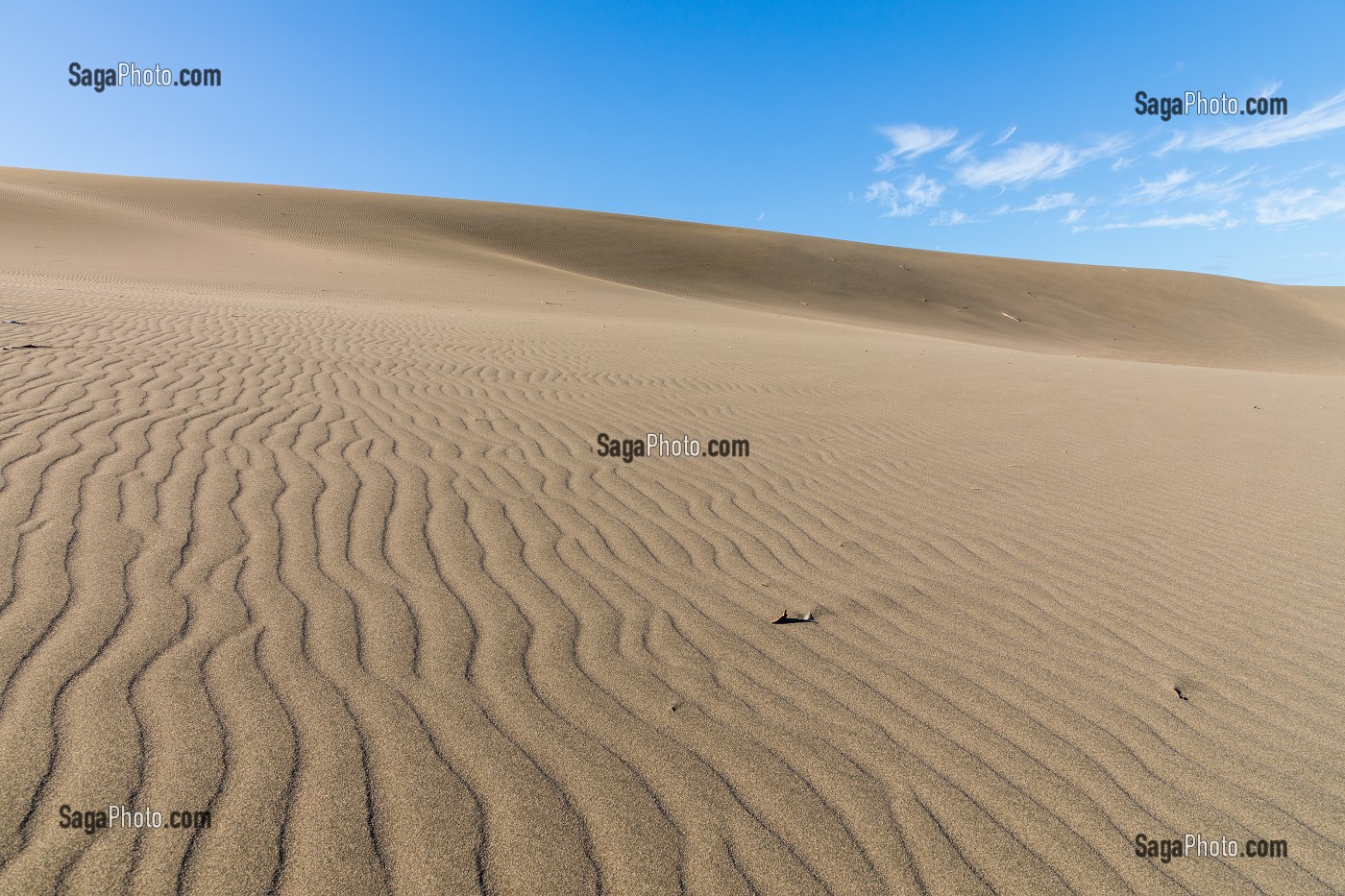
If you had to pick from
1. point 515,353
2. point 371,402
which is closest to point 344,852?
point 371,402

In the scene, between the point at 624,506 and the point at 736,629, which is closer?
the point at 736,629

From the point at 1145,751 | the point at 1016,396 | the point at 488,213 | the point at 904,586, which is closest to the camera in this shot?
the point at 1145,751

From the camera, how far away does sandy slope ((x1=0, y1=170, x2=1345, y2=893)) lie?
2.25m

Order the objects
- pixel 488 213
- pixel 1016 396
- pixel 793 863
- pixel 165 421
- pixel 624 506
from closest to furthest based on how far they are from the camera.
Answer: pixel 793 863 < pixel 624 506 < pixel 165 421 < pixel 1016 396 < pixel 488 213

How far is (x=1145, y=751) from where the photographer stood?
282 cm

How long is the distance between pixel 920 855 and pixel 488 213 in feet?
146

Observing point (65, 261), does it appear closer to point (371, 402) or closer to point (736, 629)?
point (371, 402)

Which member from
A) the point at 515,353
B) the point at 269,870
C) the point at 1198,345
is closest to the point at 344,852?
the point at 269,870

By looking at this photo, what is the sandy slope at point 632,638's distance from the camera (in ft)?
7.39

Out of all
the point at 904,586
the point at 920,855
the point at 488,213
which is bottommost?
the point at 920,855

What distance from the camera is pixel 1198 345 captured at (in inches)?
1281

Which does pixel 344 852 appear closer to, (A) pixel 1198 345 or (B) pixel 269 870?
(B) pixel 269 870

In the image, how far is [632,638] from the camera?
3.35m

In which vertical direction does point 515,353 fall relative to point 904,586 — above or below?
above
